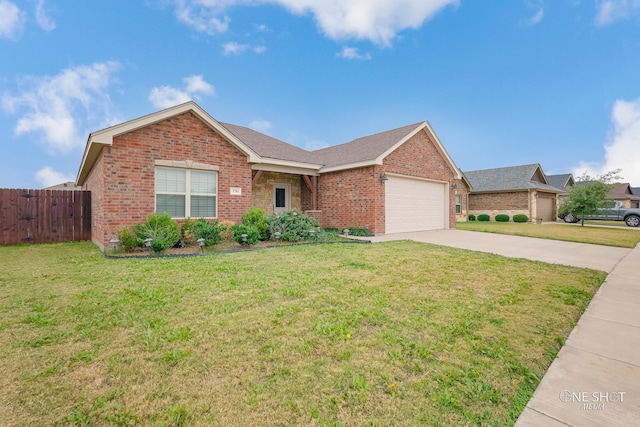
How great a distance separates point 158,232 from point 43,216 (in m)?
6.69

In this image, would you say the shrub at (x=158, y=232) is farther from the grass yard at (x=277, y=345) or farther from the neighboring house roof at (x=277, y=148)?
the neighboring house roof at (x=277, y=148)

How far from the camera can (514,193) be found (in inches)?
1035

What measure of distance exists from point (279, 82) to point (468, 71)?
41.9 feet

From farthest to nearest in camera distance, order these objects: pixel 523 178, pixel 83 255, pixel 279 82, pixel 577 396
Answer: pixel 523 178 < pixel 279 82 < pixel 83 255 < pixel 577 396

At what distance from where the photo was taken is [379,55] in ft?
60.8

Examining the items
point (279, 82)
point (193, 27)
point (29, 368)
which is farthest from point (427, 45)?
point (29, 368)

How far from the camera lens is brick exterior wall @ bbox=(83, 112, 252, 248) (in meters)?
8.14

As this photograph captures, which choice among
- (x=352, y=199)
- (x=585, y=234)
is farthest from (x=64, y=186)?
(x=585, y=234)

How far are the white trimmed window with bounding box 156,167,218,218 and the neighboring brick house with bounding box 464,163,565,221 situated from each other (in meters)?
27.0

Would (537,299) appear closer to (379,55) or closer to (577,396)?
(577,396)

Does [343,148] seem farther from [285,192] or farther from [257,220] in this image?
[257,220]

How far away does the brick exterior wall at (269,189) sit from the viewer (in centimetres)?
1380

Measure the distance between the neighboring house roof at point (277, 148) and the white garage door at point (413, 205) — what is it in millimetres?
1745

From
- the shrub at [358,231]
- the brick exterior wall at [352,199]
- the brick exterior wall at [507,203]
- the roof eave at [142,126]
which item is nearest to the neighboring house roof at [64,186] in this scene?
the roof eave at [142,126]
